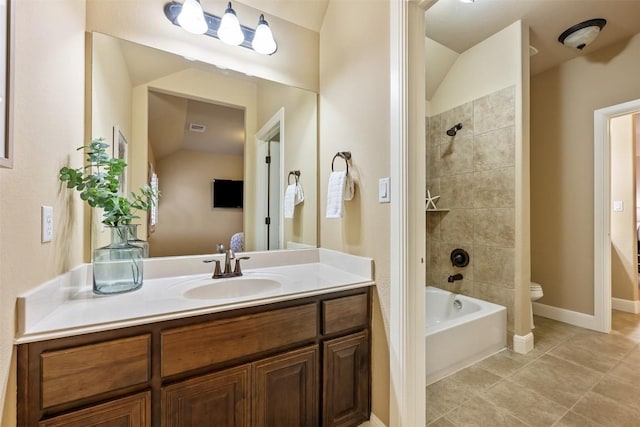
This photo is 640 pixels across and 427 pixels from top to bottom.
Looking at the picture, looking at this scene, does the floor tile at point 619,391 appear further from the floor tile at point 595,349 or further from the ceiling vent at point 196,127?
the ceiling vent at point 196,127

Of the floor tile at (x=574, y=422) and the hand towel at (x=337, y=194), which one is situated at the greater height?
the hand towel at (x=337, y=194)

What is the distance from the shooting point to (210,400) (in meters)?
0.99

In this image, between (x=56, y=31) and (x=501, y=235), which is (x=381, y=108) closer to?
(x=56, y=31)

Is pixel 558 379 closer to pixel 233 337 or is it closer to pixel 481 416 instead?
pixel 481 416

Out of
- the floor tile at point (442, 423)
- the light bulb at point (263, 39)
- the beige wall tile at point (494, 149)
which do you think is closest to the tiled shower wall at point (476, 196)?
the beige wall tile at point (494, 149)

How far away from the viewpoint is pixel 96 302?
1.01 metres

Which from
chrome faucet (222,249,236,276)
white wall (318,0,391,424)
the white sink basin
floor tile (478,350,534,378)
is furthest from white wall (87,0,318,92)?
floor tile (478,350,534,378)

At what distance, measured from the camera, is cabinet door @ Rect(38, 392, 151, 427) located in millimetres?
790

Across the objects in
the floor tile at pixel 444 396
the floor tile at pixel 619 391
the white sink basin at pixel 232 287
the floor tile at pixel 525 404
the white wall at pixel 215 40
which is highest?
the white wall at pixel 215 40

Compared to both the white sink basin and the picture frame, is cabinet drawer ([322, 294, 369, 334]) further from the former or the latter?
the picture frame

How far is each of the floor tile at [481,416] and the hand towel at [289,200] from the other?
1493 millimetres

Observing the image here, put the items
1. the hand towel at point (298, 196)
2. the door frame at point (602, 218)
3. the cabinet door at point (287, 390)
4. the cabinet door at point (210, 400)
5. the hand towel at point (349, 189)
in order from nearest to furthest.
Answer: the cabinet door at point (210, 400)
the cabinet door at point (287, 390)
the hand towel at point (349, 189)
the hand towel at point (298, 196)
the door frame at point (602, 218)

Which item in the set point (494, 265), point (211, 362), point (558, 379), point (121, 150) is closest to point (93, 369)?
point (211, 362)

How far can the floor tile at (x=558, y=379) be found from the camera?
167cm
